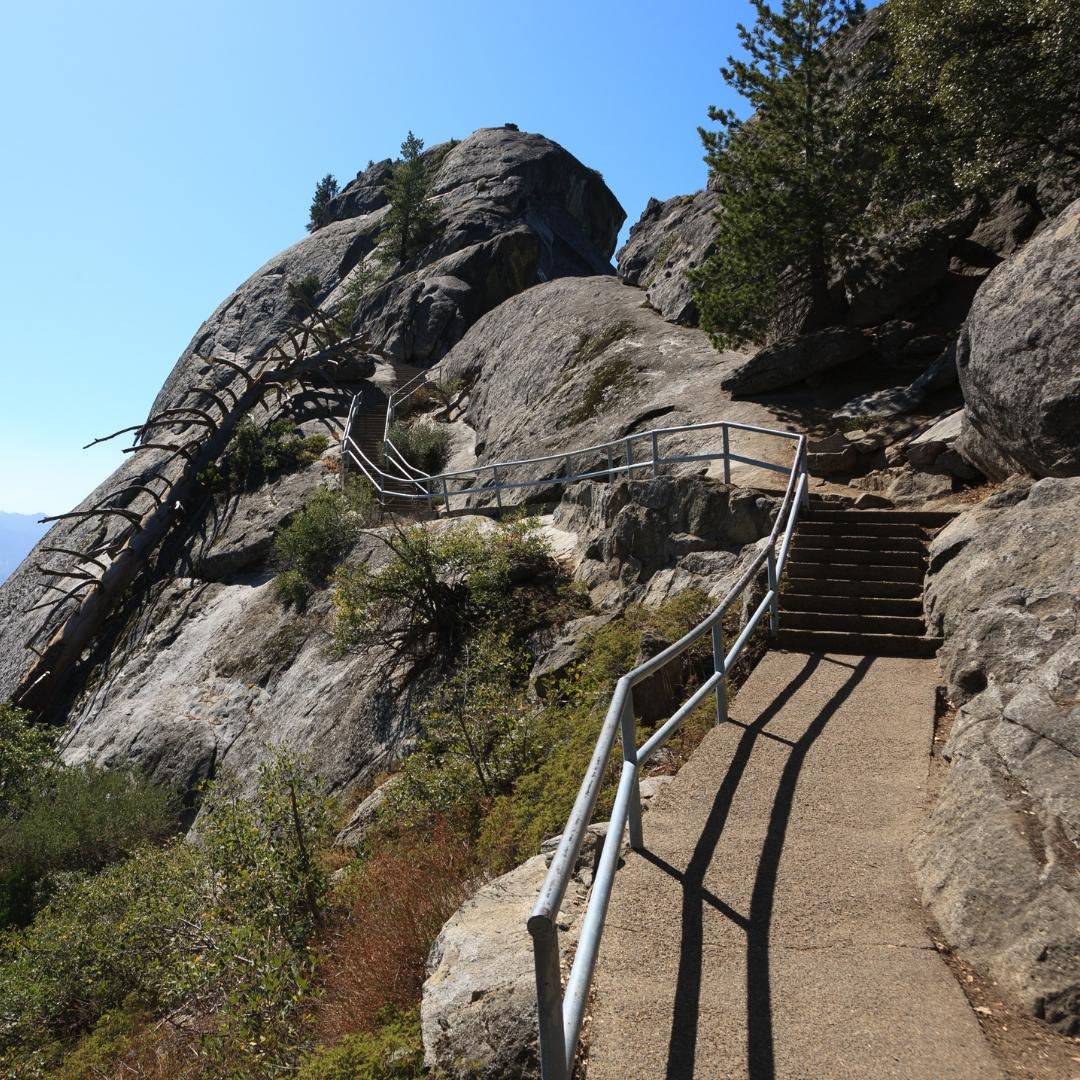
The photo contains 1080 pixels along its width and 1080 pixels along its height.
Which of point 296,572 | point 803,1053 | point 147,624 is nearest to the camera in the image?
point 803,1053

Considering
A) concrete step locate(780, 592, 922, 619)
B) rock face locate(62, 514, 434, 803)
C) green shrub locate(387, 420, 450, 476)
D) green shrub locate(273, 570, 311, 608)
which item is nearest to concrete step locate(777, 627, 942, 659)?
concrete step locate(780, 592, 922, 619)

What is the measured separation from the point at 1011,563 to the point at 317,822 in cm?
702

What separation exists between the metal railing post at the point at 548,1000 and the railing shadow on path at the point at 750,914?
703 mm

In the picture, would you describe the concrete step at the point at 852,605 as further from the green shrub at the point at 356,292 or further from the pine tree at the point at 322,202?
the pine tree at the point at 322,202

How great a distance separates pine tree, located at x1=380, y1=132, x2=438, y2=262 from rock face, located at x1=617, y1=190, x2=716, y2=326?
12189 millimetres

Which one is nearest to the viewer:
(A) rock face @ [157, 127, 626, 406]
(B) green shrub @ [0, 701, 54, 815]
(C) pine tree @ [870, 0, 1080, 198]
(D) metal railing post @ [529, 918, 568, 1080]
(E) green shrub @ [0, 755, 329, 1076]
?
(D) metal railing post @ [529, 918, 568, 1080]

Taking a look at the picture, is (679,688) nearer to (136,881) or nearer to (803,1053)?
(803,1053)

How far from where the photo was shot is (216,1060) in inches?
236

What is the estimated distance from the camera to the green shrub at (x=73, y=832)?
1337 cm

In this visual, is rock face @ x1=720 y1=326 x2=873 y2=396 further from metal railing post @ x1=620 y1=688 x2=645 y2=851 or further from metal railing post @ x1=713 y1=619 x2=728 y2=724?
metal railing post @ x1=620 y1=688 x2=645 y2=851

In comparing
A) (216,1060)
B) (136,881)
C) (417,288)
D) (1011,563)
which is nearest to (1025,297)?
(1011,563)

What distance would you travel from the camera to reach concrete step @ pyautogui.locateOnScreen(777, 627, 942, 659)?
29.1 ft

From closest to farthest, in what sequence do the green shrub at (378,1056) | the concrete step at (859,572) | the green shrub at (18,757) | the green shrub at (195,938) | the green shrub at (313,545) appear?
the green shrub at (378,1056) → the green shrub at (195,938) → the concrete step at (859,572) → the green shrub at (18,757) → the green shrub at (313,545)

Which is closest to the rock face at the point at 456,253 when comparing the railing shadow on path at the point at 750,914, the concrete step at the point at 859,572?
the concrete step at the point at 859,572
